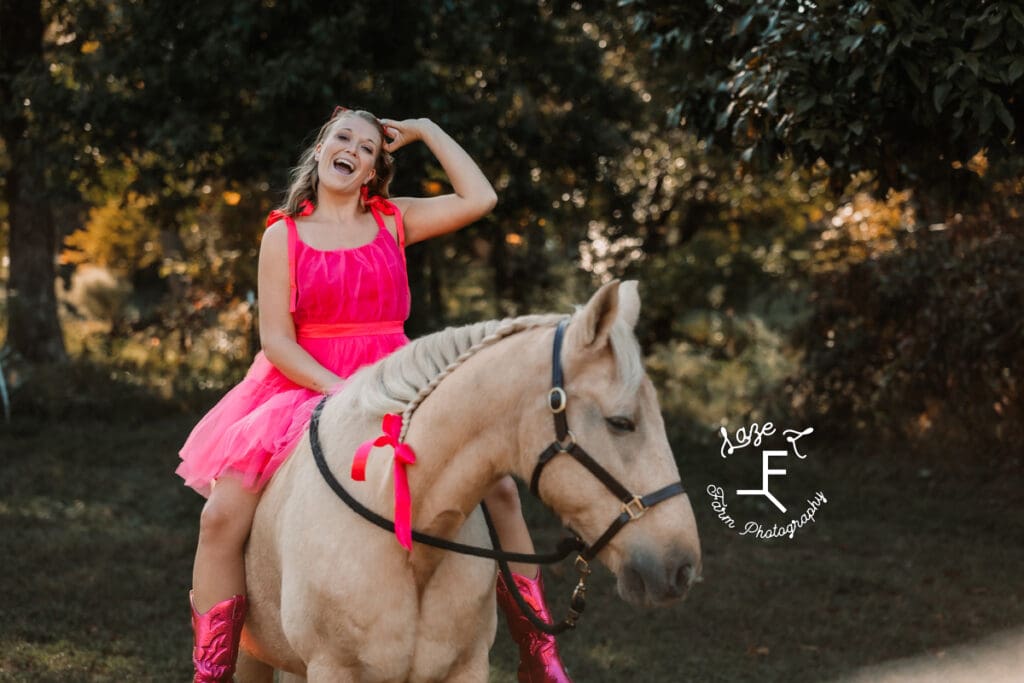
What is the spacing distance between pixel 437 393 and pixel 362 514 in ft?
1.29

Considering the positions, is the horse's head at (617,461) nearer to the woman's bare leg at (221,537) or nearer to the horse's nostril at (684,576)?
the horse's nostril at (684,576)

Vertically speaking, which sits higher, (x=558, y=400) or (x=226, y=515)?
(x=558, y=400)

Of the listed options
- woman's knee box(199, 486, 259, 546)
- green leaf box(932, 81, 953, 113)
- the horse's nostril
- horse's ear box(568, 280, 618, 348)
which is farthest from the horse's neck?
green leaf box(932, 81, 953, 113)

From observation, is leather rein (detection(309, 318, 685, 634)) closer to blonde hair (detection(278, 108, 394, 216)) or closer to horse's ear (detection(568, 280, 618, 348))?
horse's ear (detection(568, 280, 618, 348))

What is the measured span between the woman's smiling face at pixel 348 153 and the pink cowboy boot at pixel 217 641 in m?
1.29

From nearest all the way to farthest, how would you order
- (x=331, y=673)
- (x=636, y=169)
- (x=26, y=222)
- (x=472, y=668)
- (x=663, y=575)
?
(x=663, y=575) < (x=331, y=673) < (x=472, y=668) < (x=26, y=222) < (x=636, y=169)

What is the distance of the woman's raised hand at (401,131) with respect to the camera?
11.5ft

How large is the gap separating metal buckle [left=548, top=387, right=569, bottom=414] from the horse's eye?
96 millimetres

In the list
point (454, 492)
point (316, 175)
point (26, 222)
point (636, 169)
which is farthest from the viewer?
point (636, 169)

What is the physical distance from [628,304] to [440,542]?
75 cm

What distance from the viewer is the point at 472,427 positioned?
2506 millimetres

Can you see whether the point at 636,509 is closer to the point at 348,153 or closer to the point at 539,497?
the point at 539,497

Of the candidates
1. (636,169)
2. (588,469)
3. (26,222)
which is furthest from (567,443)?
(636,169)

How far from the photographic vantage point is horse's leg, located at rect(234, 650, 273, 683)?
3.77m
